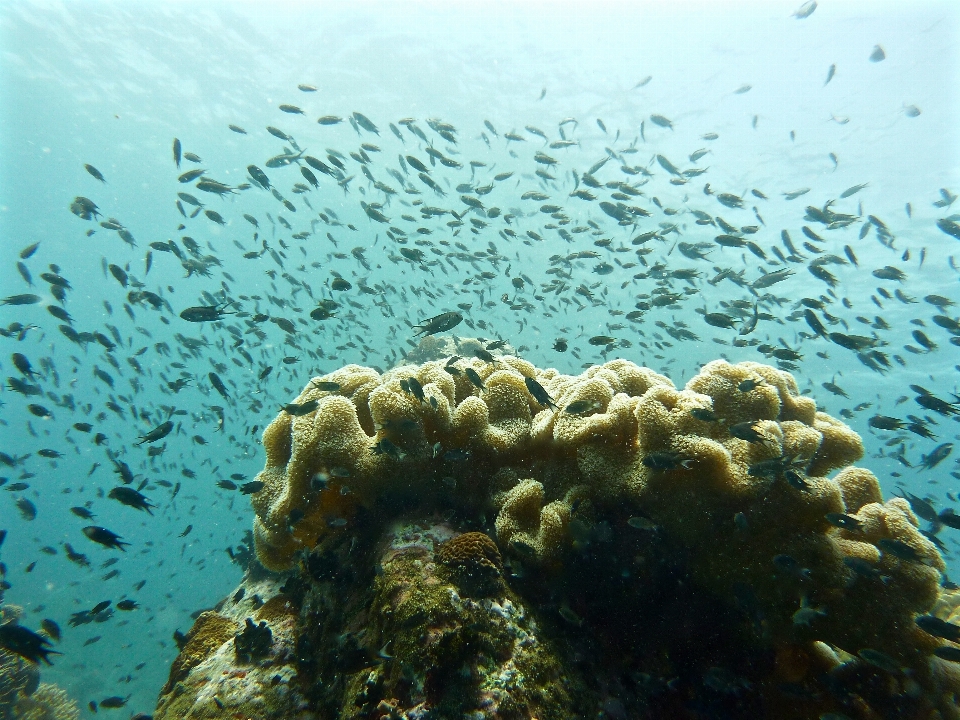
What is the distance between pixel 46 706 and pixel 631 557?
13.6 meters

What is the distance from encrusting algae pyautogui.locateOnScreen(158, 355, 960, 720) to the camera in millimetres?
2697

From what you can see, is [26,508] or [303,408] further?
[26,508]

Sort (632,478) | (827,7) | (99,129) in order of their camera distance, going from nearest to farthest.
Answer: (632,478) < (827,7) < (99,129)

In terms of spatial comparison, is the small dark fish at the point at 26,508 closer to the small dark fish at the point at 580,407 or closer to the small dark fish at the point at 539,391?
the small dark fish at the point at 539,391

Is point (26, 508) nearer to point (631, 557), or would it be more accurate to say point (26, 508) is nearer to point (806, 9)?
point (631, 557)

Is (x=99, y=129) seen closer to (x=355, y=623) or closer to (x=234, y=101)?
(x=234, y=101)

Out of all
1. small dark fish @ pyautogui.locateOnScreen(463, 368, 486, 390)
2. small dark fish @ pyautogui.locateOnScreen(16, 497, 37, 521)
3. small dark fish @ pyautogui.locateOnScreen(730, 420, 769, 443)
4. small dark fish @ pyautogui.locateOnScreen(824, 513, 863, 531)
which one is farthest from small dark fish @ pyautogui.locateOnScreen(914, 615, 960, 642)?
small dark fish @ pyautogui.locateOnScreen(16, 497, 37, 521)

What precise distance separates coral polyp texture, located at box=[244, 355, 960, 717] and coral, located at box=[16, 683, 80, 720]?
9.86 metres

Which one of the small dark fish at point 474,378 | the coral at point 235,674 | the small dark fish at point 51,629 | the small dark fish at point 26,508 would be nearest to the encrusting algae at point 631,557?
the coral at point 235,674

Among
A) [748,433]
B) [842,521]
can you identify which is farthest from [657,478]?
[842,521]

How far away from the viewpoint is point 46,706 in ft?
30.9

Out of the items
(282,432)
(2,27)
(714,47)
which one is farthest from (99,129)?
(282,432)

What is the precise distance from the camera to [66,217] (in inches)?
2382

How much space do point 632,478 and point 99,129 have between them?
58.6m
